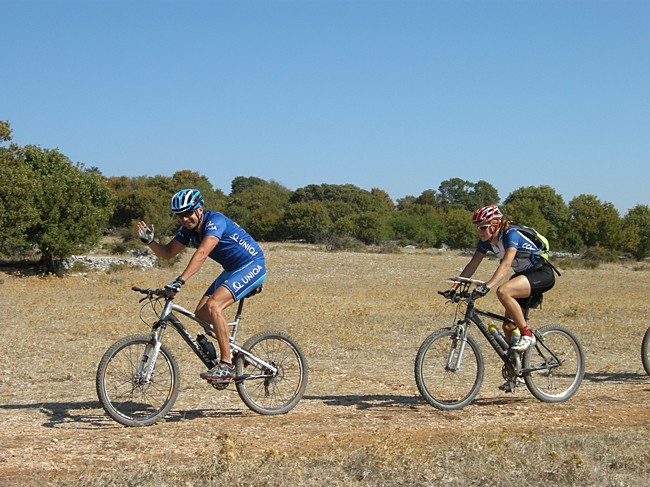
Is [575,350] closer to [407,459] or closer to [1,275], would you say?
[407,459]

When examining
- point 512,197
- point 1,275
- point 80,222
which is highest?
point 512,197

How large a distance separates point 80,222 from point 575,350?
28.2 meters

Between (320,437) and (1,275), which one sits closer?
(320,437)

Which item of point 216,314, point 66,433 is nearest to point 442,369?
point 216,314

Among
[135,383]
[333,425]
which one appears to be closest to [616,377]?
[333,425]

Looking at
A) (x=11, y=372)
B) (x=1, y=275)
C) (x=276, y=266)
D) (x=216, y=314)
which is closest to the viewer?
(x=216, y=314)

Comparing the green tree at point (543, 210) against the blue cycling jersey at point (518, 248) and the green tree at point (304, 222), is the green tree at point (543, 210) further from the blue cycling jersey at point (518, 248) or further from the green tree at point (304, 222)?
the blue cycling jersey at point (518, 248)

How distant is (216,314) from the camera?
7.45 m

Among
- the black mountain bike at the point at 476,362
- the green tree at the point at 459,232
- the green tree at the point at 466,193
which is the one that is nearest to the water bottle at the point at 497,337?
the black mountain bike at the point at 476,362

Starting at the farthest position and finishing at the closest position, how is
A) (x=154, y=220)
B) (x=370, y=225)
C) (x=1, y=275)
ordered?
1. (x=370, y=225)
2. (x=154, y=220)
3. (x=1, y=275)

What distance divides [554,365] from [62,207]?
28.3 m

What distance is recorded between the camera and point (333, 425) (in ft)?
24.3

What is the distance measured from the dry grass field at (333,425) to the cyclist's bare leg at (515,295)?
99cm

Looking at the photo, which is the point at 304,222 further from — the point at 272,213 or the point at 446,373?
the point at 446,373
